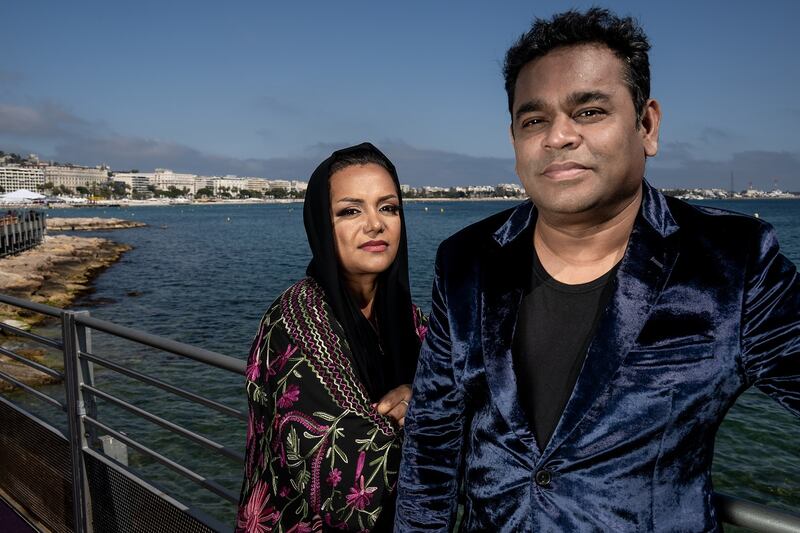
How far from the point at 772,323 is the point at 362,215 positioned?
1.15 m

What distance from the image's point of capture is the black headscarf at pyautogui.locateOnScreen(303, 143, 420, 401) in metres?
1.83

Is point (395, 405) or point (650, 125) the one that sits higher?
point (650, 125)

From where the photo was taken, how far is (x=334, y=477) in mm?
1521

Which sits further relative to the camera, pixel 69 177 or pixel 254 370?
pixel 69 177

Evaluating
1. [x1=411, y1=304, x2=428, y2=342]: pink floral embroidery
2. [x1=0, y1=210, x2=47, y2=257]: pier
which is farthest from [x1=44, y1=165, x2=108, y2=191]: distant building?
[x1=411, y1=304, x2=428, y2=342]: pink floral embroidery

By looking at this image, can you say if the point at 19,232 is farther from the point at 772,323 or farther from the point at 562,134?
the point at 772,323

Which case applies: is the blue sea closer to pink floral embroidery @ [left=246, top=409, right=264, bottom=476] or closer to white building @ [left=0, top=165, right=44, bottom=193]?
pink floral embroidery @ [left=246, top=409, right=264, bottom=476]

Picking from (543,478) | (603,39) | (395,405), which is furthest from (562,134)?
(395,405)

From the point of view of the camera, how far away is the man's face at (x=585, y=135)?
131cm

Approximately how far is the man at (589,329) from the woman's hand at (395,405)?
0.16 m

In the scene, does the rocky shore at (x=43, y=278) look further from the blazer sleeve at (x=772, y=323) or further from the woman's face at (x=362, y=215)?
the blazer sleeve at (x=772, y=323)

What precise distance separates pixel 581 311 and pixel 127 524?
2.83 m

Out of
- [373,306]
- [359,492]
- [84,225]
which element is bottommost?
[84,225]

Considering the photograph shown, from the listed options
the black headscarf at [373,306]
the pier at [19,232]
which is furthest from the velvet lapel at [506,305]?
the pier at [19,232]
